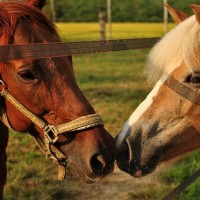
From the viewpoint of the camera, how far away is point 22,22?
7.52 ft

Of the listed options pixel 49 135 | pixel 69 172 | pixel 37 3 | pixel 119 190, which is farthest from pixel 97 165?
pixel 69 172

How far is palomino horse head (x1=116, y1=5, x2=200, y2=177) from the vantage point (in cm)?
242

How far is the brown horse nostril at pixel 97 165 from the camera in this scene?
214 centimetres

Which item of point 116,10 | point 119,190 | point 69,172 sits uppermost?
point 119,190

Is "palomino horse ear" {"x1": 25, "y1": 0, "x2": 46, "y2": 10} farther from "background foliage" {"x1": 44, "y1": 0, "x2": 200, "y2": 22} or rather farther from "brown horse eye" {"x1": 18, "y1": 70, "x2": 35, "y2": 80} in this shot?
"background foliage" {"x1": 44, "y1": 0, "x2": 200, "y2": 22}

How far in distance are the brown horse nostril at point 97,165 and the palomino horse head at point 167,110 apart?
28 cm

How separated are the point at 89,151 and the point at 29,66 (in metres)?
0.53

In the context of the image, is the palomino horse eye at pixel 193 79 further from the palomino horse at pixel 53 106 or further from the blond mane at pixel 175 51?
the palomino horse at pixel 53 106

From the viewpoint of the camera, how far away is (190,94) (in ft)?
7.97

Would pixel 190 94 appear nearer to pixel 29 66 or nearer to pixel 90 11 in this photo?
pixel 29 66

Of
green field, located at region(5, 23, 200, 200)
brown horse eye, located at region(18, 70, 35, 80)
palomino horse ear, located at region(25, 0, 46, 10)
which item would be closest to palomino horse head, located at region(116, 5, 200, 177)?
green field, located at region(5, 23, 200, 200)

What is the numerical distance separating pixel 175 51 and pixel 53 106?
796mm

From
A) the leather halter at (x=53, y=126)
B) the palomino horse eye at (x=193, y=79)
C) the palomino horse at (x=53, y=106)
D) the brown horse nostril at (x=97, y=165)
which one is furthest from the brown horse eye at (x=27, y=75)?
the palomino horse eye at (x=193, y=79)

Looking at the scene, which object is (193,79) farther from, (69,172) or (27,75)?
(69,172)
